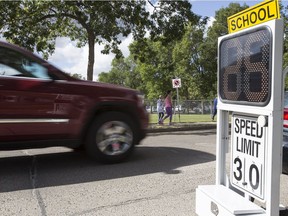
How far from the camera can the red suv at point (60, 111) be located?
17.0ft

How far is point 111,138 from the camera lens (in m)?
5.96

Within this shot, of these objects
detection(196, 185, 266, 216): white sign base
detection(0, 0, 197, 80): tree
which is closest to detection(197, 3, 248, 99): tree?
detection(0, 0, 197, 80): tree

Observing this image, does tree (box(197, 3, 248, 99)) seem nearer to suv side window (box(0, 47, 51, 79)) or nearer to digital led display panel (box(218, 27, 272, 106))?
suv side window (box(0, 47, 51, 79))

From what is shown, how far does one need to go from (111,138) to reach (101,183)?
3.86 feet

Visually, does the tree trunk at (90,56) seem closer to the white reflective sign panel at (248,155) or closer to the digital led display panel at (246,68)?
→ the digital led display panel at (246,68)

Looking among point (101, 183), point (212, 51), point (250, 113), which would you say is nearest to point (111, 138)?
point (101, 183)

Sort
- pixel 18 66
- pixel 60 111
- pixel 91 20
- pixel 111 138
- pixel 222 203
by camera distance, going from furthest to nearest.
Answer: pixel 91 20, pixel 111 138, pixel 60 111, pixel 18 66, pixel 222 203

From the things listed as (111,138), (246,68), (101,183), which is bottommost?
(101,183)

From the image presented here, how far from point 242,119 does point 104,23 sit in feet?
35.8

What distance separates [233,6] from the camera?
4856cm

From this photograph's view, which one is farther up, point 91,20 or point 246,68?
point 91,20

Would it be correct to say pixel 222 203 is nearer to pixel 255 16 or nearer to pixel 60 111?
pixel 255 16

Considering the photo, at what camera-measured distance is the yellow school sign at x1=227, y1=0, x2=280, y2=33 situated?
8.70ft

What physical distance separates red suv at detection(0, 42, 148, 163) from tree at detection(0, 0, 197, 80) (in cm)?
725
